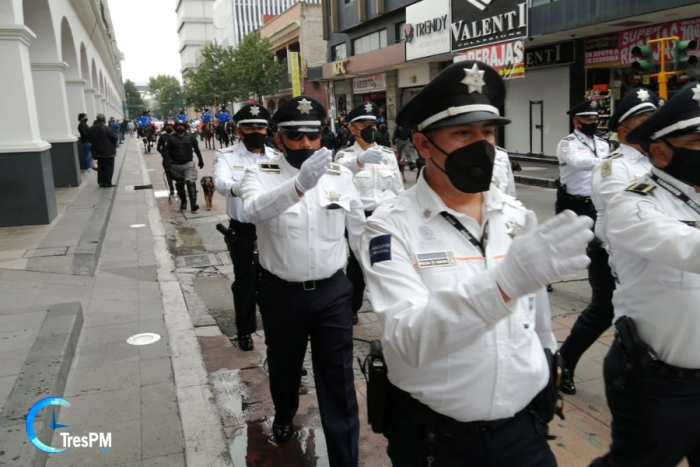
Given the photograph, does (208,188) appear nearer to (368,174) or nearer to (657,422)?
(368,174)

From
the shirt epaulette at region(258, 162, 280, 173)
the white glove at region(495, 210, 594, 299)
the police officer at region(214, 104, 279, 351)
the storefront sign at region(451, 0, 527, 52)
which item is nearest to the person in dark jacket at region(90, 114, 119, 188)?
the police officer at region(214, 104, 279, 351)

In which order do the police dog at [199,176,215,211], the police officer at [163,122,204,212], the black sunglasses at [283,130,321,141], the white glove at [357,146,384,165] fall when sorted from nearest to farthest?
the black sunglasses at [283,130,321,141] < the white glove at [357,146,384,165] < the police officer at [163,122,204,212] < the police dog at [199,176,215,211]

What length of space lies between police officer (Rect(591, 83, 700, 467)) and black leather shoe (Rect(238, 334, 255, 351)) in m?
3.37

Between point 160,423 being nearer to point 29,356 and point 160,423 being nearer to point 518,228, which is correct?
point 29,356

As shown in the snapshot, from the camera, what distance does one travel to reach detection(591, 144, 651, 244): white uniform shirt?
3797mm

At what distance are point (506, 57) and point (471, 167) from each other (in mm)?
17779

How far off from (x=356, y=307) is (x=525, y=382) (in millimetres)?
4029

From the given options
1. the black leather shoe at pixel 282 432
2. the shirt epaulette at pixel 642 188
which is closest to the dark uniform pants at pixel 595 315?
the shirt epaulette at pixel 642 188

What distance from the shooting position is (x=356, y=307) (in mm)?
5957

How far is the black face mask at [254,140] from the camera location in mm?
5656

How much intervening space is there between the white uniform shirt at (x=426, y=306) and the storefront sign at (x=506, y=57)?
1653cm

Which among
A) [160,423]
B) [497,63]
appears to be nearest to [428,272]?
[160,423]

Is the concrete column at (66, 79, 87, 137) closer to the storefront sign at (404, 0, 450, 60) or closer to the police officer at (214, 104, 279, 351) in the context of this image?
the storefront sign at (404, 0, 450, 60)

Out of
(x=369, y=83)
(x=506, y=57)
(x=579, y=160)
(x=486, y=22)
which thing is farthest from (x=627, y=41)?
(x=369, y=83)
